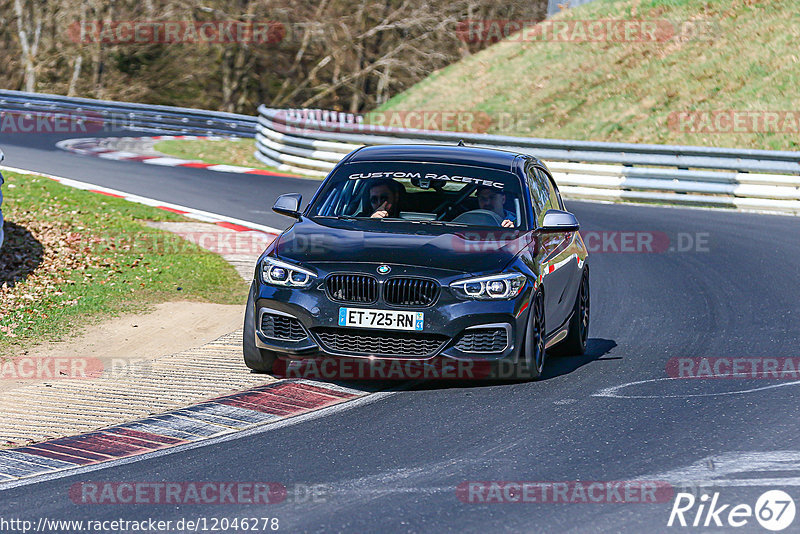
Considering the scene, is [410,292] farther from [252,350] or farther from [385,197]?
[385,197]

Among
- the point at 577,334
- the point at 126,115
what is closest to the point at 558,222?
the point at 577,334

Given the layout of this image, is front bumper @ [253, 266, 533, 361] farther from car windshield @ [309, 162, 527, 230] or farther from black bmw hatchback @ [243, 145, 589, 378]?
car windshield @ [309, 162, 527, 230]

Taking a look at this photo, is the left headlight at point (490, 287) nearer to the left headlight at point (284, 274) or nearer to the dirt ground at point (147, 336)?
the left headlight at point (284, 274)

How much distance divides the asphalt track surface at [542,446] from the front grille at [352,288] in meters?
0.68

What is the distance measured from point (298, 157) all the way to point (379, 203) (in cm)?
1719

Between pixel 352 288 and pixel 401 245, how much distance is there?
0.53 metres

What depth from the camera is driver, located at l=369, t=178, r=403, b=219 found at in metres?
9.36

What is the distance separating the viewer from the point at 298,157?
2638 centimetres

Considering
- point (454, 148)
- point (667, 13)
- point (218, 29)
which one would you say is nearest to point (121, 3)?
point (218, 29)

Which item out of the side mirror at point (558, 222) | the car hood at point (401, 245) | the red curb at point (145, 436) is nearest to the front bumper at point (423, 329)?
the car hood at point (401, 245)

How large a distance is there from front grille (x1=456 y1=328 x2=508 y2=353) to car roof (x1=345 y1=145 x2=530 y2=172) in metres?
1.92

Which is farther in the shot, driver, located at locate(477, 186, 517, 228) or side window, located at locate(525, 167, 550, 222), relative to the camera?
side window, located at locate(525, 167, 550, 222)

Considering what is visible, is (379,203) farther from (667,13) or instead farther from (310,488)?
(667,13)

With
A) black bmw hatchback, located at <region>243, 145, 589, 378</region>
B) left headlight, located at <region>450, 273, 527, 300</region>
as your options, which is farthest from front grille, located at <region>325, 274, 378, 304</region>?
left headlight, located at <region>450, 273, 527, 300</region>
